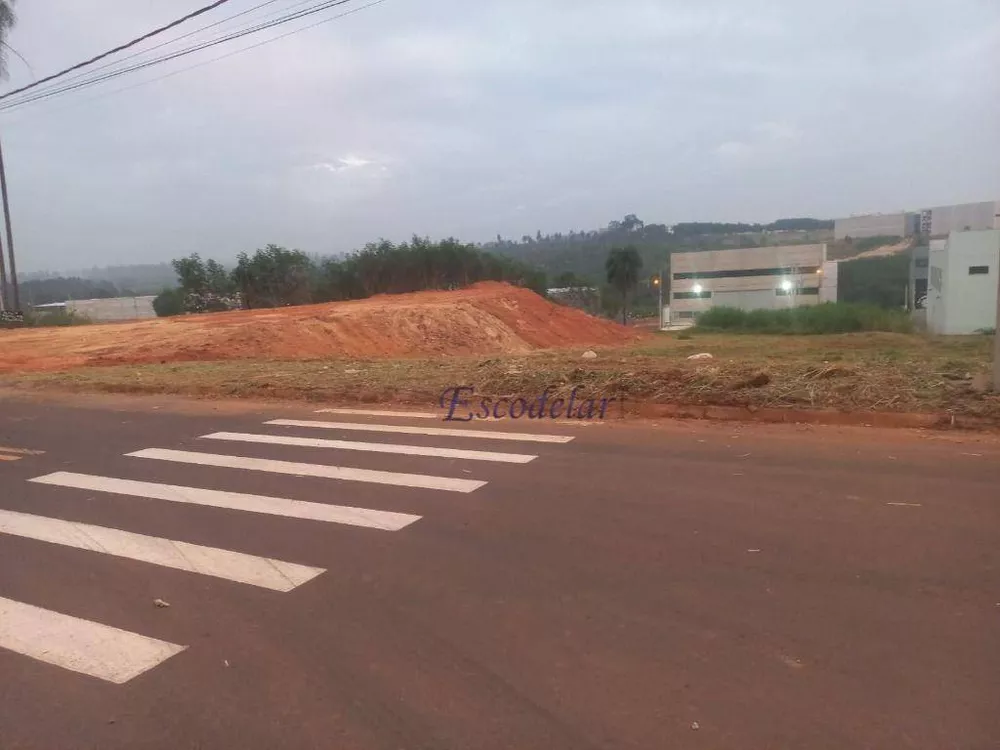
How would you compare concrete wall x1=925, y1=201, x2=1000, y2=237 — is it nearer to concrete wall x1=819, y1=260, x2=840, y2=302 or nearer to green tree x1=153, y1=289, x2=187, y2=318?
concrete wall x1=819, y1=260, x2=840, y2=302

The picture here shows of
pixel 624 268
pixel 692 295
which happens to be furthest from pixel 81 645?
pixel 692 295

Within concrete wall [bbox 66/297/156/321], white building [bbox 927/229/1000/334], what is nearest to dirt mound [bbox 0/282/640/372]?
white building [bbox 927/229/1000/334]

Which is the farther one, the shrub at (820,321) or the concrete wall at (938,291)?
the concrete wall at (938,291)

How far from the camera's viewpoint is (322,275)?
48.6m

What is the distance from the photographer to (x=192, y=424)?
35.4 feet

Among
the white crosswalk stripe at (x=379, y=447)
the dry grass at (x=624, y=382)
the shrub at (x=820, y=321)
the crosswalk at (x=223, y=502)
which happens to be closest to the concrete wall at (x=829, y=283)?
the shrub at (x=820, y=321)

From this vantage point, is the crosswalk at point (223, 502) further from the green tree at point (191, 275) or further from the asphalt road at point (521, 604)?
the green tree at point (191, 275)

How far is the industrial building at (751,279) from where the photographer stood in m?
86.7

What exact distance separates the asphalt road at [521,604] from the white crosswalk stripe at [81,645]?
0.06ft

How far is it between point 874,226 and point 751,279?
6304 centimetres

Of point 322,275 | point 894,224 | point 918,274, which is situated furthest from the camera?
point 894,224

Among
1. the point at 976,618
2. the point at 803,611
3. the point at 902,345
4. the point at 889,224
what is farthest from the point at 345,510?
the point at 889,224

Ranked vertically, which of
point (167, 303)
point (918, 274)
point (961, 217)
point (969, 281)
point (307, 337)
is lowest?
point (307, 337)

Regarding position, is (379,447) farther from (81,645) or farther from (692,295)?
(692,295)
